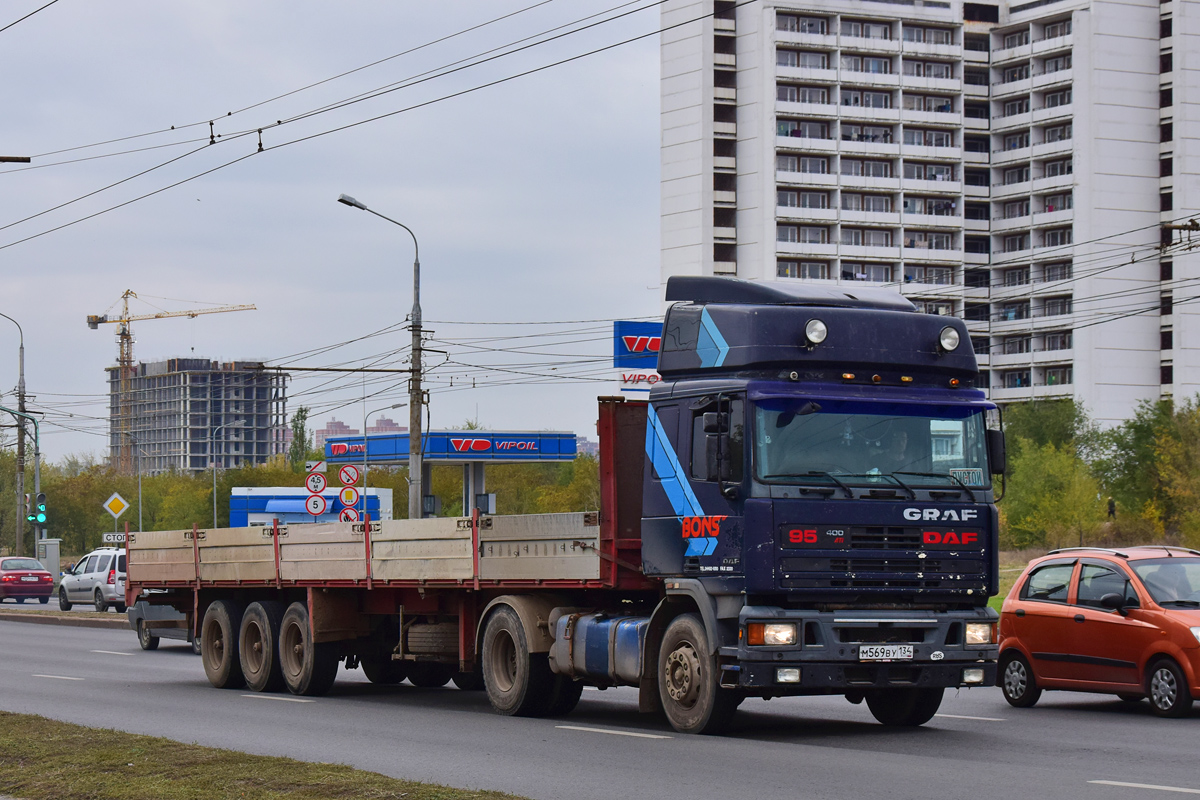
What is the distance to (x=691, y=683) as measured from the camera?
1262cm

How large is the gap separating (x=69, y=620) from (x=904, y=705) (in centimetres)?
2888

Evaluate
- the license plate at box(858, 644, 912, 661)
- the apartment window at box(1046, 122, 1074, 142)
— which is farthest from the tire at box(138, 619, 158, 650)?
the apartment window at box(1046, 122, 1074, 142)

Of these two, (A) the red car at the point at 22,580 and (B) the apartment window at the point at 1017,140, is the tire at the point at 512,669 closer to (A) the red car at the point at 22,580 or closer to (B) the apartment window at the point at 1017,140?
(A) the red car at the point at 22,580

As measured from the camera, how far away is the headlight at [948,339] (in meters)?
12.9

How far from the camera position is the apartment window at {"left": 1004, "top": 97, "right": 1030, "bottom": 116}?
115 metres

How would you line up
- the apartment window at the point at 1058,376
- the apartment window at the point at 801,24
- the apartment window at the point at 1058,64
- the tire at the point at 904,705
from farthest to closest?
the apartment window at the point at 1058,64 < the apartment window at the point at 1058,376 < the apartment window at the point at 801,24 < the tire at the point at 904,705

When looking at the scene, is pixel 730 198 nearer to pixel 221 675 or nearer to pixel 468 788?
pixel 221 675

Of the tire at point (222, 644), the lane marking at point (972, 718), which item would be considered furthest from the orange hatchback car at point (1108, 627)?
the tire at point (222, 644)

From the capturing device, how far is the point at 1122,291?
111250 millimetres

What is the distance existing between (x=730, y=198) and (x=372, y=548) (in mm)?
95064

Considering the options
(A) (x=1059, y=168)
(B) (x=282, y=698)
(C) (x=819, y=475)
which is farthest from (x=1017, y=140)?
(C) (x=819, y=475)

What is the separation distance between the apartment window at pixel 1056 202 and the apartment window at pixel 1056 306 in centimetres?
614

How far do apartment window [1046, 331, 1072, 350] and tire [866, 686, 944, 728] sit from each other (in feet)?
335

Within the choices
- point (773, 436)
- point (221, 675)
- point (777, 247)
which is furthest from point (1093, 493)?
point (773, 436)
